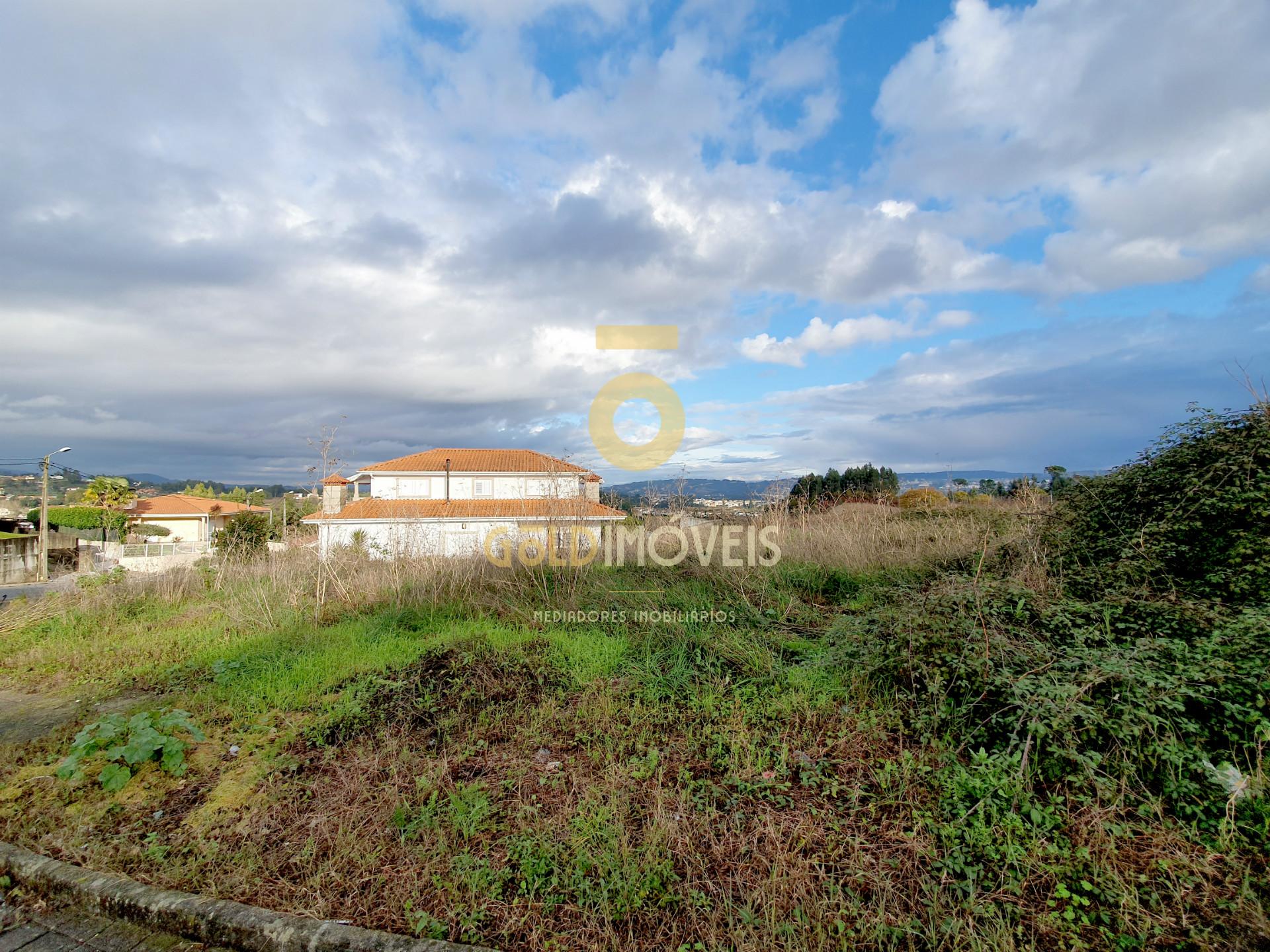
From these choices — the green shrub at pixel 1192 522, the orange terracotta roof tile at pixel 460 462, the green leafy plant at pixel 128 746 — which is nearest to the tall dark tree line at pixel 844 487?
the green shrub at pixel 1192 522

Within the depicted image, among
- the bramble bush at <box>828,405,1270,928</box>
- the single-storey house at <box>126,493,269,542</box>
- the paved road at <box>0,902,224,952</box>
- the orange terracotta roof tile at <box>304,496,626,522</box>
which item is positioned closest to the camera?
the paved road at <box>0,902,224,952</box>

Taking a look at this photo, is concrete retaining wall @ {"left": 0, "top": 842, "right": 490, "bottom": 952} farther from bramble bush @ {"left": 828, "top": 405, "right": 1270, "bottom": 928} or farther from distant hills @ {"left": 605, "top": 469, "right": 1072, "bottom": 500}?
distant hills @ {"left": 605, "top": 469, "right": 1072, "bottom": 500}

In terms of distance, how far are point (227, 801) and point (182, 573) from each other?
7.29 meters

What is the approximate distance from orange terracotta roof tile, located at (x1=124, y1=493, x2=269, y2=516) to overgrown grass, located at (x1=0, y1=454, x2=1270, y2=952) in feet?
165

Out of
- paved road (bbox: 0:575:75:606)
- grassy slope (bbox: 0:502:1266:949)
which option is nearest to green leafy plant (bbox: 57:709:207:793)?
grassy slope (bbox: 0:502:1266:949)

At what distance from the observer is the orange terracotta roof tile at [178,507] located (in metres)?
46.9

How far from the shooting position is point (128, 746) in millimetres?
3000

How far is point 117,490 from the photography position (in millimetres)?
42906

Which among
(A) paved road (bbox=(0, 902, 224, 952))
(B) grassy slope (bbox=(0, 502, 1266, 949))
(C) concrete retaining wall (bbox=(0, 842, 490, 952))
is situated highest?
(B) grassy slope (bbox=(0, 502, 1266, 949))

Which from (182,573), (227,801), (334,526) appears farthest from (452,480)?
(227,801)

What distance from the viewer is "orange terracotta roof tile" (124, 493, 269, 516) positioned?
46875 mm

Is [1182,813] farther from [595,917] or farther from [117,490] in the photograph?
[117,490]

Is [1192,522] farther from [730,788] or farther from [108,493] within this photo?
[108,493]

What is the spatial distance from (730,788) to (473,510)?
77.0ft
